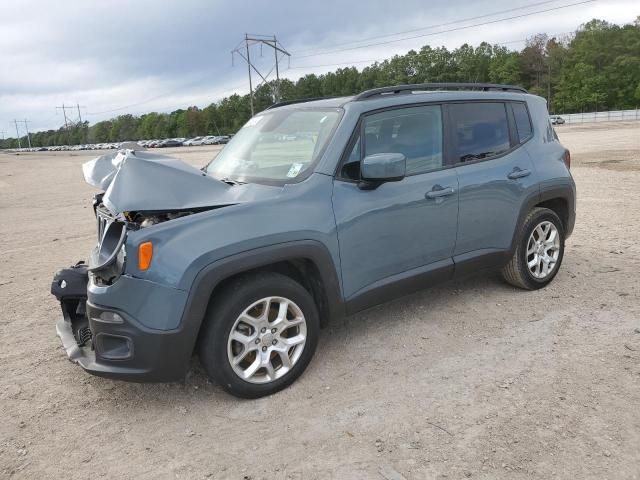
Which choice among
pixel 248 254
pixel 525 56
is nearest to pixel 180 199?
pixel 248 254

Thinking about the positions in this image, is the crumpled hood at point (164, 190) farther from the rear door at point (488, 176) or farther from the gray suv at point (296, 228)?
the rear door at point (488, 176)

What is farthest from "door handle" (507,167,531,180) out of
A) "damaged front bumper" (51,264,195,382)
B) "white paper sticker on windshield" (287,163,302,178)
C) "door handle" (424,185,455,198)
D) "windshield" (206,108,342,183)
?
"damaged front bumper" (51,264,195,382)

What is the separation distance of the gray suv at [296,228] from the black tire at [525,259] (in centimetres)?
1

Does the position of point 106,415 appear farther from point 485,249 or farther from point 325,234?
point 485,249

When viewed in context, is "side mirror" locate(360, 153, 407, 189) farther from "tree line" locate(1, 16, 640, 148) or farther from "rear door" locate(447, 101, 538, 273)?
"tree line" locate(1, 16, 640, 148)

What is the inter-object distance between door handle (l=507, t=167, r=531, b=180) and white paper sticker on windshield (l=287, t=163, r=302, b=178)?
1.90 m

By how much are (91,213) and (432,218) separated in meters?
8.92

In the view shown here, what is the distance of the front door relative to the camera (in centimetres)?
→ 351

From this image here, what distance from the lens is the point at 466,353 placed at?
12.2ft

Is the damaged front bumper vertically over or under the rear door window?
under

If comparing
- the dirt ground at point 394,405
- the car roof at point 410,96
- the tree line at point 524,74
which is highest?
the tree line at point 524,74

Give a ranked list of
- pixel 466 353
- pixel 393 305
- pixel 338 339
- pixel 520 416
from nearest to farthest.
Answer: pixel 520 416 < pixel 466 353 < pixel 338 339 < pixel 393 305

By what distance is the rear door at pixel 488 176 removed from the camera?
417 centimetres

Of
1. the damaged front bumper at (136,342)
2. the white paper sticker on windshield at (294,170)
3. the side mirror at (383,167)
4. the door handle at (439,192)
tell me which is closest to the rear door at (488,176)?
the door handle at (439,192)
